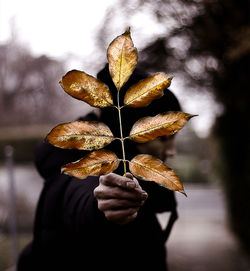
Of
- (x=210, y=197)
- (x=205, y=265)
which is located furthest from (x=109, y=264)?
(x=210, y=197)

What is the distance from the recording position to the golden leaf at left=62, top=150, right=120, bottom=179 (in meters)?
0.60

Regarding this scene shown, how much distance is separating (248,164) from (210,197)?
9.37 meters

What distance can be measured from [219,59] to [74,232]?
161 inches

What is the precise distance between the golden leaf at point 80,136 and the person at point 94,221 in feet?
0.70

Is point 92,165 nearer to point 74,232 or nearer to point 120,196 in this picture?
point 120,196

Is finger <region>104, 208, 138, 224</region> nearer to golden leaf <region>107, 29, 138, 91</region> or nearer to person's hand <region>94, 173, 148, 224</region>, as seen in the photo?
person's hand <region>94, 173, 148, 224</region>

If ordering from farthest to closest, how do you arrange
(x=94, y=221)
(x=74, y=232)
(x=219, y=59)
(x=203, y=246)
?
(x=203, y=246) → (x=219, y=59) → (x=74, y=232) → (x=94, y=221)

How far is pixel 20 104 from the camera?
17281mm

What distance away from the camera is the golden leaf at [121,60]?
65cm

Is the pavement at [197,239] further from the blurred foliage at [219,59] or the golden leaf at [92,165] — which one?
the golden leaf at [92,165]

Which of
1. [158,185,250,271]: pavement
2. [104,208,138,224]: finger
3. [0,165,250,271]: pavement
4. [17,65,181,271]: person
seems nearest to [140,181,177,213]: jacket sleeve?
[17,65,181,271]: person

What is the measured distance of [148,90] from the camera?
66cm

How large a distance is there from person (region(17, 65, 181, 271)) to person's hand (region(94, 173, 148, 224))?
0.09 metres

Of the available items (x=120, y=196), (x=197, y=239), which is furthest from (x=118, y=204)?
(x=197, y=239)
